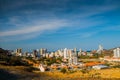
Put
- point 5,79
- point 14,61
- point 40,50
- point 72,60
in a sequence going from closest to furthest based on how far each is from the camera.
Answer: point 5,79 → point 14,61 → point 72,60 → point 40,50

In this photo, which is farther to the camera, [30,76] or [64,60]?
[64,60]

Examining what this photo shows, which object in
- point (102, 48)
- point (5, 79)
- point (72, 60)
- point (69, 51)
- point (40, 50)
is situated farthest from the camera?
point (102, 48)

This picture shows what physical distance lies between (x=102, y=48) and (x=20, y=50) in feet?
281

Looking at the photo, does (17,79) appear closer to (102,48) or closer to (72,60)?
(72,60)

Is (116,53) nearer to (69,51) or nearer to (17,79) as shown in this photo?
(69,51)

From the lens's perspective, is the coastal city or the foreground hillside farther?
the coastal city

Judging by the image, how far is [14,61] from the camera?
45344 mm

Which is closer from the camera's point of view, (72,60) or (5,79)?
(5,79)

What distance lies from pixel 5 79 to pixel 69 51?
10343 cm

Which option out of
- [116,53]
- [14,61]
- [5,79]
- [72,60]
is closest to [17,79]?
[5,79]

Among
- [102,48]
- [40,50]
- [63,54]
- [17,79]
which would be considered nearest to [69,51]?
[63,54]

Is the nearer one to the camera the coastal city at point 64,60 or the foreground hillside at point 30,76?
the foreground hillside at point 30,76

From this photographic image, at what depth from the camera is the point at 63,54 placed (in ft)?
426

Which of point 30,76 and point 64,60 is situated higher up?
point 30,76
